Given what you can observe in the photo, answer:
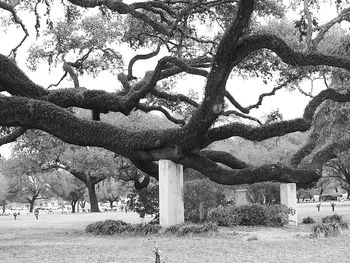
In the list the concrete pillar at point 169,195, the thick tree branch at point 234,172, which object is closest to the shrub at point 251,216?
the thick tree branch at point 234,172

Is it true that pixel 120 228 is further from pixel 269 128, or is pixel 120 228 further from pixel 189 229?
pixel 269 128

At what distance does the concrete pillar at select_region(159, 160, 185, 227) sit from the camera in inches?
594

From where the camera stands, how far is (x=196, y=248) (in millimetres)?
10539

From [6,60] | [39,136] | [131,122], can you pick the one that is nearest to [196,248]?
[6,60]

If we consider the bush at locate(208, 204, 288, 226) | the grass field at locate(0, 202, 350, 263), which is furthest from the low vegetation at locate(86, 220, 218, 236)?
the bush at locate(208, 204, 288, 226)

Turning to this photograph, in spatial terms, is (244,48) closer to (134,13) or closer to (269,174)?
(134,13)

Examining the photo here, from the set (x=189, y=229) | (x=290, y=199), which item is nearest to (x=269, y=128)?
(x=189, y=229)

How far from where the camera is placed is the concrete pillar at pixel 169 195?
15.1 meters

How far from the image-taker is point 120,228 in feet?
49.5

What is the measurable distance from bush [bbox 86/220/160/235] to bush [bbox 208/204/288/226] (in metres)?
3.61

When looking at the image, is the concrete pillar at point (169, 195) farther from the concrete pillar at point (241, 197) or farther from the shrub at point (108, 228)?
the concrete pillar at point (241, 197)

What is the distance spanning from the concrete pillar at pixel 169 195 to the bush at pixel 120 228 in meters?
0.51

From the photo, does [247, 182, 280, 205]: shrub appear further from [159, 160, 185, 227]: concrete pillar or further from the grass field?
the grass field

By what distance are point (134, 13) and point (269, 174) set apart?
21.8 ft
